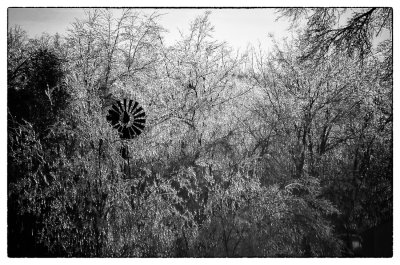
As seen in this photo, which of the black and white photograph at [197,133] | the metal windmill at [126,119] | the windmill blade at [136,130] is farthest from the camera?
the windmill blade at [136,130]

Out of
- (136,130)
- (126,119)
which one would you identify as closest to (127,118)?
(126,119)

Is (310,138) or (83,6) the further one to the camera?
(310,138)

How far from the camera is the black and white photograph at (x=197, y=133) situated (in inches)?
114

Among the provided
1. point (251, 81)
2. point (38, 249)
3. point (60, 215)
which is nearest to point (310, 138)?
point (251, 81)

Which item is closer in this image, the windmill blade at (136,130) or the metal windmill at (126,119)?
the metal windmill at (126,119)

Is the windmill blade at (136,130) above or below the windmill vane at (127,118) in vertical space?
below

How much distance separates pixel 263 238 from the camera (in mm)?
3273

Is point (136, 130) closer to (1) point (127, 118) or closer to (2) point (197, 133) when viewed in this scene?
(1) point (127, 118)

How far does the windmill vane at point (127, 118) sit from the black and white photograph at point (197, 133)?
0.8 inches

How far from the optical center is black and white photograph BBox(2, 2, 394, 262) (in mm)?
2904

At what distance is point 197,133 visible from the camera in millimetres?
3949

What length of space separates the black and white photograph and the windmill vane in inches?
0.8

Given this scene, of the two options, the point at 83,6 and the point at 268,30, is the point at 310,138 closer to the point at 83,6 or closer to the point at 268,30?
the point at 268,30
